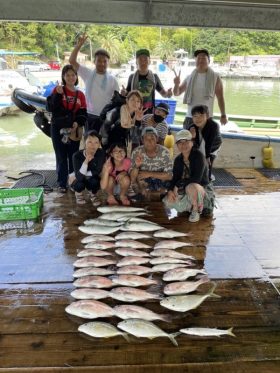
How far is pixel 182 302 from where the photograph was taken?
2.08m

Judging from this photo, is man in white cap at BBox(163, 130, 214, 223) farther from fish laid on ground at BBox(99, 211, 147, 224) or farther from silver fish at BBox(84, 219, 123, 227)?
silver fish at BBox(84, 219, 123, 227)

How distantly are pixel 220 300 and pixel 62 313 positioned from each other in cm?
99

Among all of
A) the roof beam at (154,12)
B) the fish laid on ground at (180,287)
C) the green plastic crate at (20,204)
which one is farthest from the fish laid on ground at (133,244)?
the roof beam at (154,12)

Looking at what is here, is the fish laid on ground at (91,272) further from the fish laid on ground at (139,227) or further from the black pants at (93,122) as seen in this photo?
the black pants at (93,122)

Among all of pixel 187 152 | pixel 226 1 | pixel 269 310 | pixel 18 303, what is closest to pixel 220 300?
pixel 269 310

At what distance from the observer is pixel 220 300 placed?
7.22 ft

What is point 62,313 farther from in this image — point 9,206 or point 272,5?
point 272,5

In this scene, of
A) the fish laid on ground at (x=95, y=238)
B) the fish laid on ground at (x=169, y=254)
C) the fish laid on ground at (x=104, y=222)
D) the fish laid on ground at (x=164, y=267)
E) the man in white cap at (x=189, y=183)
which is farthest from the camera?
the man in white cap at (x=189, y=183)

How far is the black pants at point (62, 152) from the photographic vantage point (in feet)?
13.8

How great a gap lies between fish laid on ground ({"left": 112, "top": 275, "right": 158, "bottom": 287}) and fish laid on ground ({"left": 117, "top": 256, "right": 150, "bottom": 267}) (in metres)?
0.20

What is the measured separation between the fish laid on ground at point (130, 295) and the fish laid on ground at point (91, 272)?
0.85 feet

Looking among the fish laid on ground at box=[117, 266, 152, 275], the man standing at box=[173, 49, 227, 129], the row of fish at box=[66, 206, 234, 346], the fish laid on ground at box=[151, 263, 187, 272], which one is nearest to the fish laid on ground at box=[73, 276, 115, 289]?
the row of fish at box=[66, 206, 234, 346]

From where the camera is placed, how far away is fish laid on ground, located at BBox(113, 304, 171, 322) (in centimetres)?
197

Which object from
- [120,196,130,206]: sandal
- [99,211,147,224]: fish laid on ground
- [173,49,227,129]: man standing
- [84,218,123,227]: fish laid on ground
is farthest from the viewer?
[173,49,227,129]: man standing
